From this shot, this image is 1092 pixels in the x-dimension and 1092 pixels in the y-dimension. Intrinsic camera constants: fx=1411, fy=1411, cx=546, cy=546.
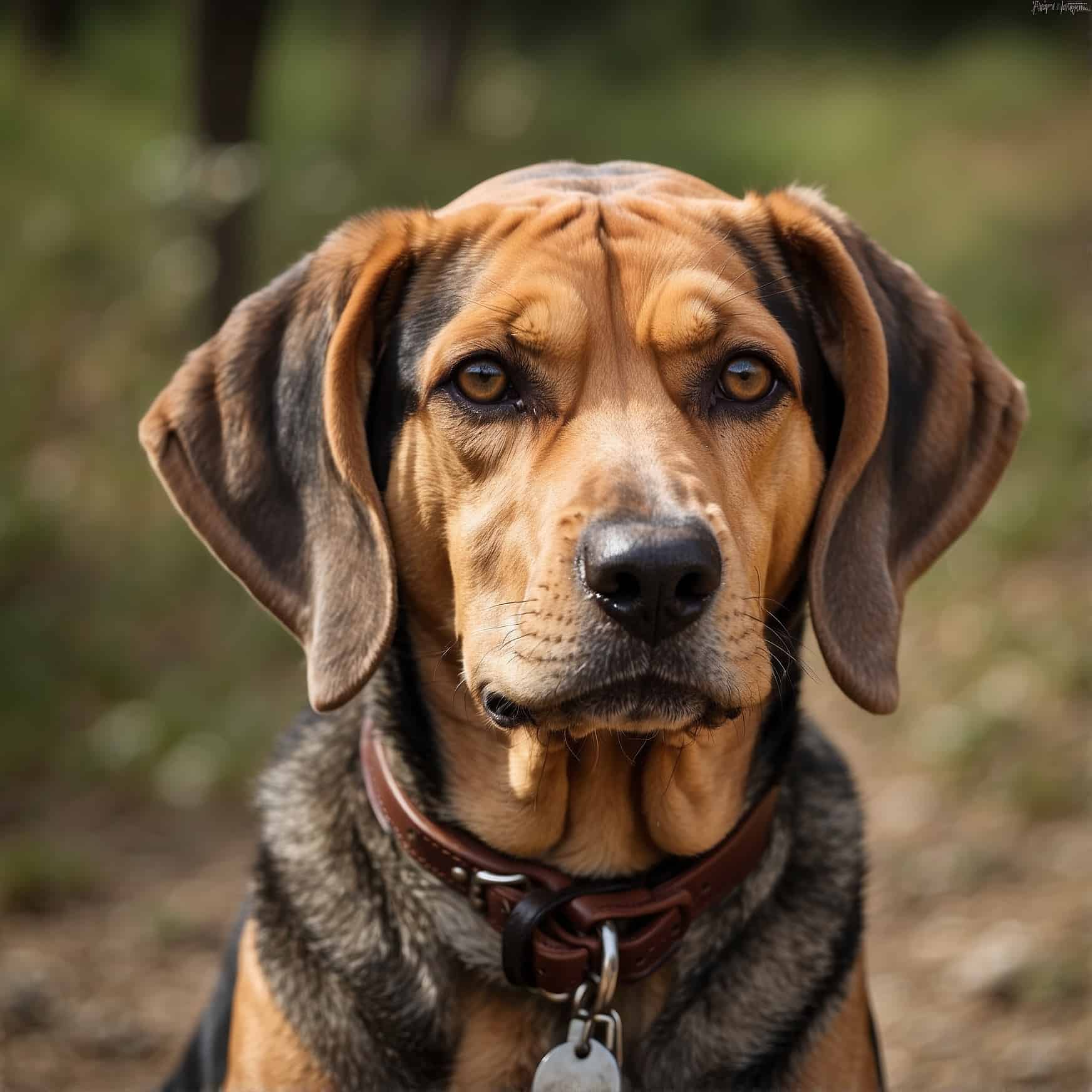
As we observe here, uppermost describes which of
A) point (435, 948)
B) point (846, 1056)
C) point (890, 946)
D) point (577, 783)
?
point (577, 783)

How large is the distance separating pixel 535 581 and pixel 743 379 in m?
0.74

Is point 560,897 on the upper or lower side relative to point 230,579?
upper

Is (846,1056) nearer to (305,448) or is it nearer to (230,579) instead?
(305,448)

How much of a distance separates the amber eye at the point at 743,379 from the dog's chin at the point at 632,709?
0.75 meters

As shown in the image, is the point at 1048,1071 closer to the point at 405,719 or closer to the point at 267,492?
the point at 405,719

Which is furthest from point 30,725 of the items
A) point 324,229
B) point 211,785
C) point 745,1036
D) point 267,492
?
point 324,229

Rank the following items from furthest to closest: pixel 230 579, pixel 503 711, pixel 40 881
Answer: pixel 230 579
pixel 40 881
pixel 503 711

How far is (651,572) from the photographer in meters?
2.62

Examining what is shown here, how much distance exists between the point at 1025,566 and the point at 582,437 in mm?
5331

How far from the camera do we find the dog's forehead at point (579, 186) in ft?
11.4

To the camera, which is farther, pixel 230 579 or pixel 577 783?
pixel 230 579

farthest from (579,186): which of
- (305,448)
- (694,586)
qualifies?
(694,586)

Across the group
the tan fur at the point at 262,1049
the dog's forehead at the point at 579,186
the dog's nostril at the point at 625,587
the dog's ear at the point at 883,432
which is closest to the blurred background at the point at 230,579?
the dog's ear at the point at 883,432

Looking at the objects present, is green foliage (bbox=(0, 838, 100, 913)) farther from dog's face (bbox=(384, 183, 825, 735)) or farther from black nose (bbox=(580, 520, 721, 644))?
black nose (bbox=(580, 520, 721, 644))
